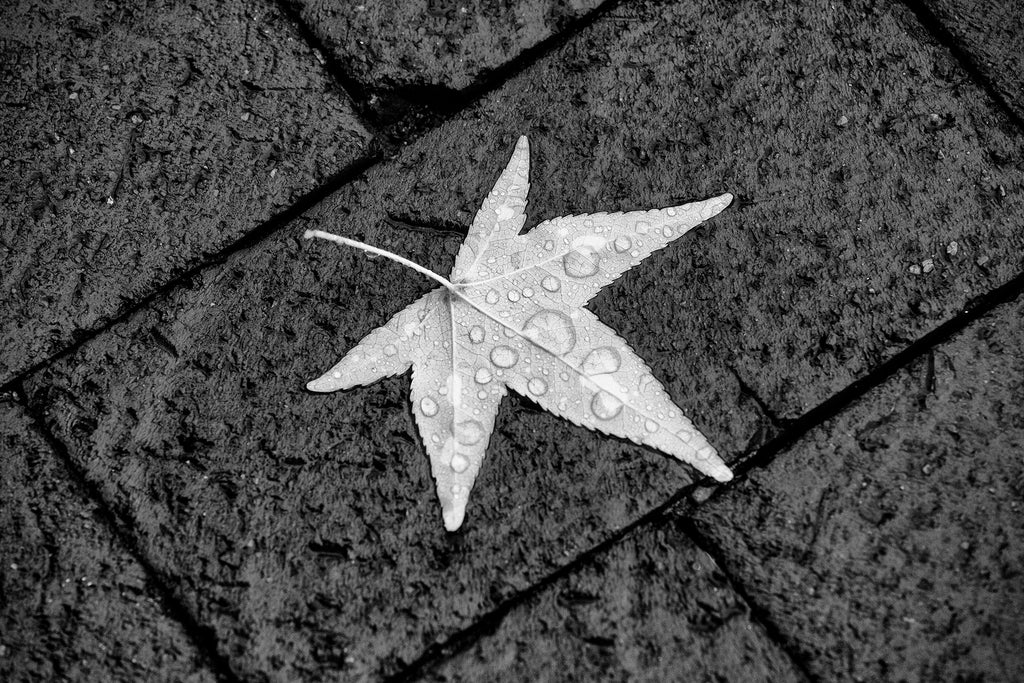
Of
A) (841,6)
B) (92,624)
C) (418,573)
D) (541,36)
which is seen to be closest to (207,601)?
(92,624)

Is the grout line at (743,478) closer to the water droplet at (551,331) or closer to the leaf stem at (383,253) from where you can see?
the water droplet at (551,331)

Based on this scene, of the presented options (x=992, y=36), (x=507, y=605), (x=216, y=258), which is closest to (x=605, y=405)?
(x=507, y=605)

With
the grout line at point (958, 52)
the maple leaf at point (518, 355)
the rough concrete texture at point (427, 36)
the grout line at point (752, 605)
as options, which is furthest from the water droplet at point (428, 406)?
the grout line at point (958, 52)

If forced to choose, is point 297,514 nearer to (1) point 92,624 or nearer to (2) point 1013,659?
Result: (1) point 92,624

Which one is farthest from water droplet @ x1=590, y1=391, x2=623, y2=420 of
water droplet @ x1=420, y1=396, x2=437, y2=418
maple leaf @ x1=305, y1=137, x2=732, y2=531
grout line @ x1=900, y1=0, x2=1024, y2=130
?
grout line @ x1=900, y1=0, x2=1024, y2=130

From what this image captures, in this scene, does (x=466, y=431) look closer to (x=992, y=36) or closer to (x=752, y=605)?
(x=752, y=605)

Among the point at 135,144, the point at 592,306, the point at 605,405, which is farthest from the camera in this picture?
the point at 135,144

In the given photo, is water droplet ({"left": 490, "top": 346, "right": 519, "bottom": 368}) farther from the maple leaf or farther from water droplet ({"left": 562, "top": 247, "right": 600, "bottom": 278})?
water droplet ({"left": 562, "top": 247, "right": 600, "bottom": 278})

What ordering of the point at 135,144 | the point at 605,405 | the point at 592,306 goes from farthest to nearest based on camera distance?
the point at 135,144 → the point at 592,306 → the point at 605,405
